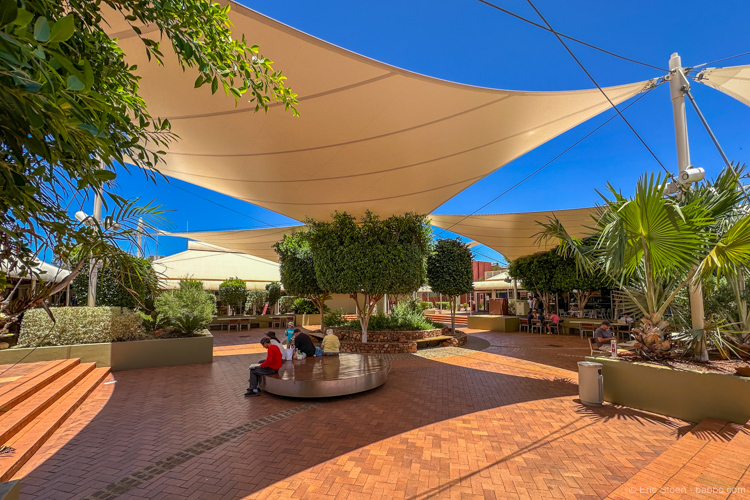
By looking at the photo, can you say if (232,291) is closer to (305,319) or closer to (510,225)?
(305,319)

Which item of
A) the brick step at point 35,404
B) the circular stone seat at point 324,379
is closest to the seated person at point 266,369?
the circular stone seat at point 324,379

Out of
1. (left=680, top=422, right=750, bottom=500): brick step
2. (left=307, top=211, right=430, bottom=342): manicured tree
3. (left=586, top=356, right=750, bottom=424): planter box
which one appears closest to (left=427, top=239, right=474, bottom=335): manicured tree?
(left=307, top=211, right=430, bottom=342): manicured tree

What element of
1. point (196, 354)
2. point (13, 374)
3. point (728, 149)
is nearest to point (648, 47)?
point (728, 149)

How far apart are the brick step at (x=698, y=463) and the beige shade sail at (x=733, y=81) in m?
6.42

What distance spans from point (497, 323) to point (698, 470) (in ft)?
52.1

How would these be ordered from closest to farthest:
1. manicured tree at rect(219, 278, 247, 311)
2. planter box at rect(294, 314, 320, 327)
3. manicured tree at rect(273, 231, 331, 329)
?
manicured tree at rect(273, 231, 331, 329)
manicured tree at rect(219, 278, 247, 311)
planter box at rect(294, 314, 320, 327)

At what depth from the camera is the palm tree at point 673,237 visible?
4.89 meters

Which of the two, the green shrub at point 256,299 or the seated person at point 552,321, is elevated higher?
the green shrub at point 256,299

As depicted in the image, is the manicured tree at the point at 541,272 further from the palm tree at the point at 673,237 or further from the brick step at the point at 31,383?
the brick step at the point at 31,383

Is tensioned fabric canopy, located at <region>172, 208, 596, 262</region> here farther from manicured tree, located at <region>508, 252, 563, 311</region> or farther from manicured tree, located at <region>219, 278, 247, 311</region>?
manicured tree, located at <region>219, 278, 247, 311</region>

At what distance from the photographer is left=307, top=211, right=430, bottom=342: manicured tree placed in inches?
A: 432

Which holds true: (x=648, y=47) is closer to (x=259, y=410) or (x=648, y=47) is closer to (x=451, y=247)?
(x=451, y=247)

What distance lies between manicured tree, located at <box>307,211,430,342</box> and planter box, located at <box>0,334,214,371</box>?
12.8 ft

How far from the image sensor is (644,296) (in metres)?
6.55
